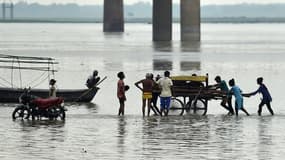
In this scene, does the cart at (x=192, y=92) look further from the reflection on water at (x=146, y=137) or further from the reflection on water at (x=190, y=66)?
the reflection on water at (x=190, y=66)

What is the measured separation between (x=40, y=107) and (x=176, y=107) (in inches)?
197

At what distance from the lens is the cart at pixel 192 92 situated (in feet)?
90.9

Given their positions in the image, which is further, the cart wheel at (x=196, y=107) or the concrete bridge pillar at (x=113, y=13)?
the concrete bridge pillar at (x=113, y=13)

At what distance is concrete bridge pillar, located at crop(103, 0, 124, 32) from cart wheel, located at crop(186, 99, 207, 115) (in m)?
124

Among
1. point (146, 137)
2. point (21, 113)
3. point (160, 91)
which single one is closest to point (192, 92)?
point (160, 91)

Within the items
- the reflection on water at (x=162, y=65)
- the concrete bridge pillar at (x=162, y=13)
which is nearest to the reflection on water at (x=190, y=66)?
the reflection on water at (x=162, y=65)

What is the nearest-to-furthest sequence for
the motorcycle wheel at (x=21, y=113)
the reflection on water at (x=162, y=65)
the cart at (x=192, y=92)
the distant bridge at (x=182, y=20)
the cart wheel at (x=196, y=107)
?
the motorcycle wheel at (x=21, y=113) < the cart at (x=192, y=92) < the cart wheel at (x=196, y=107) < the reflection on water at (x=162, y=65) < the distant bridge at (x=182, y=20)

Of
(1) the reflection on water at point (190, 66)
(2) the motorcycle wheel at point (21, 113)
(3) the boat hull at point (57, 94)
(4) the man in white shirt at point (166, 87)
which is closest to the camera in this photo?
(2) the motorcycle wheel at point (21, 113)

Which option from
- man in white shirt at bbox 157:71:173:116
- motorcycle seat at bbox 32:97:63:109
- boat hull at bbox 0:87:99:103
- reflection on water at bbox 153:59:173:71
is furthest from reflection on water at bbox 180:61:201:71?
motorcycle seat at bbox 32:97:63:109

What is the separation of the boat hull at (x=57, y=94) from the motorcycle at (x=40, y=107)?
5.57 m

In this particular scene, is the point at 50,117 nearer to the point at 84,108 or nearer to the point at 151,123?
the point at 151,123

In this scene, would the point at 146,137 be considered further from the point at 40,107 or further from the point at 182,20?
the point at 182,20

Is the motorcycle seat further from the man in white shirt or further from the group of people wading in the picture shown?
the man in white shirt

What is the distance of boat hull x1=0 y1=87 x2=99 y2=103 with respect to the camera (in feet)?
106
